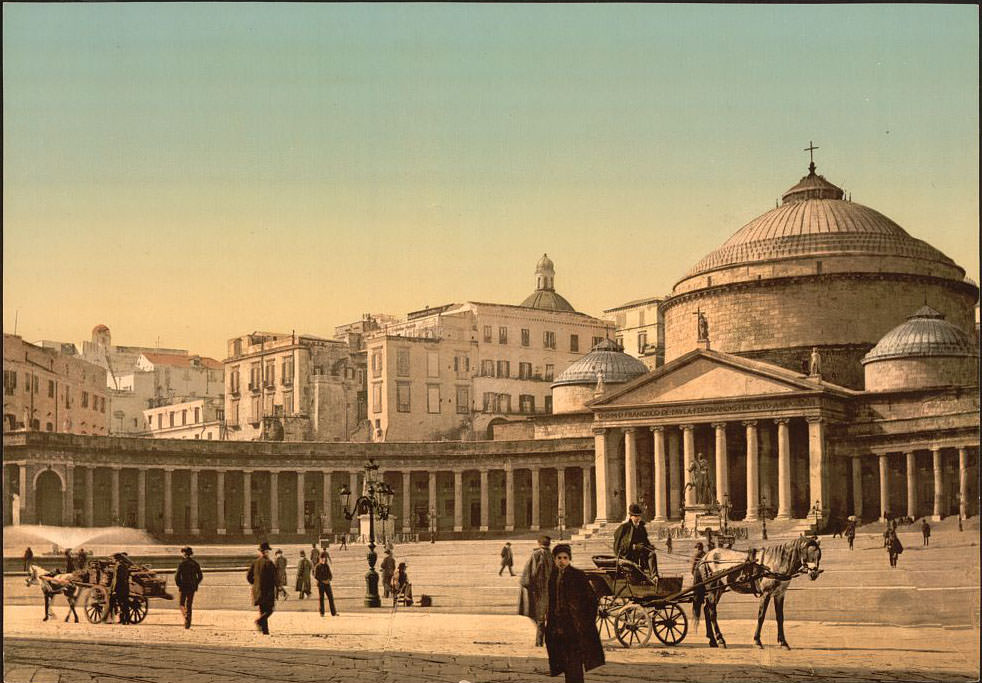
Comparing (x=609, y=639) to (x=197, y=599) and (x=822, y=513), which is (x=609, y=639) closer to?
(x=197, y=599)

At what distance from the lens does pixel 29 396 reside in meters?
33.7

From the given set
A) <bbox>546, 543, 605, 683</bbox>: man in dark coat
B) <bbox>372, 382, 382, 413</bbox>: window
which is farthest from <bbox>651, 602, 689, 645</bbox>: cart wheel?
<bbox>372, 382, 382, 413</bbox>: window

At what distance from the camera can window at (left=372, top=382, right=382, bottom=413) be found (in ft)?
133

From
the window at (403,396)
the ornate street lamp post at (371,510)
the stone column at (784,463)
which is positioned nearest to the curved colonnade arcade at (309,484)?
the window at (403,396)

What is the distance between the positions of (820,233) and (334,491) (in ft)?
59.7

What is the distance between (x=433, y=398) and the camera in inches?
1628

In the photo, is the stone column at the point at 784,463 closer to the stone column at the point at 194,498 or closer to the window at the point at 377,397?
the window at the point at 377,397

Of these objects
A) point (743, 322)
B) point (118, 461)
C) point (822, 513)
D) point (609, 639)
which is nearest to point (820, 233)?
point (743, 322)

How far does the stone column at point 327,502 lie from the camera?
166 ft

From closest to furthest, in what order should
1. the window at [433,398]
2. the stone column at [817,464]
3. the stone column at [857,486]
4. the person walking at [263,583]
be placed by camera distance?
the person walking at [263,583]
the window at [433,398]
the stone column at [857,486]
the stone column at [817,464]

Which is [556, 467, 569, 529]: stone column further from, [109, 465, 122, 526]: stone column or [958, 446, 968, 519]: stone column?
[958, 446, 968, 519]: stone column

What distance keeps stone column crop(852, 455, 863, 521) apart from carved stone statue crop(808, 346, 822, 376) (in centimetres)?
320

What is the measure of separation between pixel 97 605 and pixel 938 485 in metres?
20.0

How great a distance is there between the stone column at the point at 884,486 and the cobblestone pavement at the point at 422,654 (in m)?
15.7
